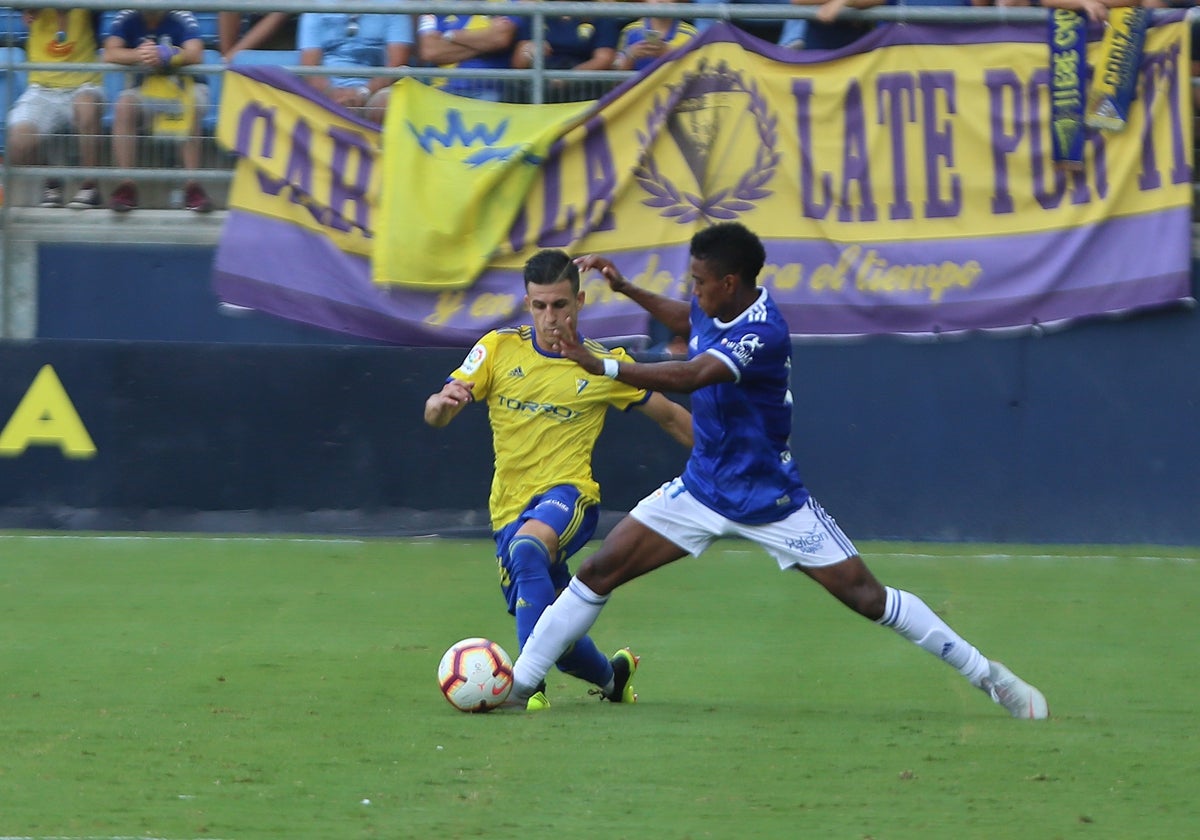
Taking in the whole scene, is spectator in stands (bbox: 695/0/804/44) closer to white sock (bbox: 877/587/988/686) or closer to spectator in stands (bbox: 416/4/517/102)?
spectator in stands (bbox: 416/4/517/102)

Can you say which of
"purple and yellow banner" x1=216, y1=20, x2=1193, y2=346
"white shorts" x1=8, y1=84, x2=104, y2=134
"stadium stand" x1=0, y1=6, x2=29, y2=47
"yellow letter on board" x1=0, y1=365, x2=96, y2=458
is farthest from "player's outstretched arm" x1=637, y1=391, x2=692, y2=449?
"stadium stand" x1=0, y1=6, x2=29, y2=47

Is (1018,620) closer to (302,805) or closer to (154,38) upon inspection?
(302,805)

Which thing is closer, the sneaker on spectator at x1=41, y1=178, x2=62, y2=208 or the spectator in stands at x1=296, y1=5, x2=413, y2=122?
the spectator in stands at x1=296, y1=5, x2=413, y2=122

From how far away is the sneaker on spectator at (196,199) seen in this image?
42.5ft

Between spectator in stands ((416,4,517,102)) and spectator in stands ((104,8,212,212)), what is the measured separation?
1686 mm

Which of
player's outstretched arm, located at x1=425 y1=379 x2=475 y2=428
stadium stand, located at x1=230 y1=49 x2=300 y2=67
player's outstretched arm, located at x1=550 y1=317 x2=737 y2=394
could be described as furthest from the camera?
stadium stand, located at x1=230 y1=49 x2=300 y2=67

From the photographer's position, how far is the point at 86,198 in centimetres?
1297

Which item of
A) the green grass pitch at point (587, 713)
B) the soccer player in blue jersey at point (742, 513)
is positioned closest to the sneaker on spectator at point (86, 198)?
the green grass pitch at point (587, 713)

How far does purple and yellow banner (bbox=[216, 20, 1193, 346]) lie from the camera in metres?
12.1

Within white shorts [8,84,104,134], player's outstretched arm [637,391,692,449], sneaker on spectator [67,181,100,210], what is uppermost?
white shorts [8,84,104,134]

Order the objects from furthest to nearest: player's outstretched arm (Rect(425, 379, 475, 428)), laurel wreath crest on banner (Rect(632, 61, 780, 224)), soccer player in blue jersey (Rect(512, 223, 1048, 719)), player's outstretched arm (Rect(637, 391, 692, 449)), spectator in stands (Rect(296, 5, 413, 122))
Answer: spectator in stands (Rect(296, 5, 413, 122))
laurel wreath crest on banner (Rect(632, 61, 780, 224))
player's outstretched arm (Rect(637, 391, 692, 449))
player's outstretched arm (Rect(425, 379, 475, 428))
soccer player in blue jersey (Rect(512, 223, 1048, 719))

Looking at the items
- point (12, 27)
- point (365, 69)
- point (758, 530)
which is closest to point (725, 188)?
point (365, 69)

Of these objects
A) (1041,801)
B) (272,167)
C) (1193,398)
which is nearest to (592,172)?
(272,167)

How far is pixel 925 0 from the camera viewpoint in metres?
13.1
